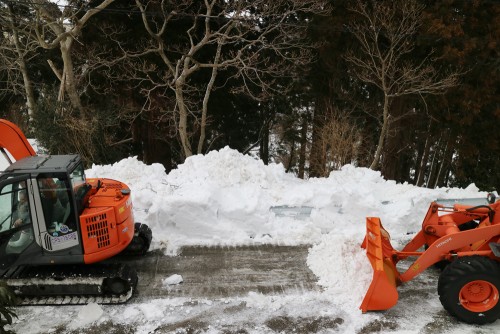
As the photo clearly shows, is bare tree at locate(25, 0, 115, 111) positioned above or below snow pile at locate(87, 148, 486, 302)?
above

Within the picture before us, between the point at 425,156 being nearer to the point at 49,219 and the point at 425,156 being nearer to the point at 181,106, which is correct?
the point at 181,106

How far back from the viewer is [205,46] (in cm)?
1714

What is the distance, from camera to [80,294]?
5824 mm

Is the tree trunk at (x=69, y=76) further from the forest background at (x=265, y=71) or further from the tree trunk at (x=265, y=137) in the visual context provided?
the tree trunk at (x=265, y=137)

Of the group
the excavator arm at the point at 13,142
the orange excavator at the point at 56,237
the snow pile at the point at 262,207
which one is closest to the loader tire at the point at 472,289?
the snow pile at the point at 262,207

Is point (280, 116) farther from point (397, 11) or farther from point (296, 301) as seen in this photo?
point (296, 301)

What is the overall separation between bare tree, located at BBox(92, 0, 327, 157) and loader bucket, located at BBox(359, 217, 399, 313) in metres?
9.01

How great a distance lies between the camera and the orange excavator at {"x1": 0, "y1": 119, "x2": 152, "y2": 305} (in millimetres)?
5508

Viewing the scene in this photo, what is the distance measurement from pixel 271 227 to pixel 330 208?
4.26 ft

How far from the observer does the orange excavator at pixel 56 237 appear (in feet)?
18.1

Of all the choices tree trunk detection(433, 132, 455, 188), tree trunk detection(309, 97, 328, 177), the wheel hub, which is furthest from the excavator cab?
tree trunk detection(433, 132, 455, 188)

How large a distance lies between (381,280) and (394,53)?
12308mm

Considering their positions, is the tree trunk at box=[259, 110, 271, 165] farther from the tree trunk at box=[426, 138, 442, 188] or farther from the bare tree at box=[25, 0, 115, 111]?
the bare tree at box=[25, 0, 115, 111]

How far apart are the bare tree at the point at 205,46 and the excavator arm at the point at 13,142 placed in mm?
8254
